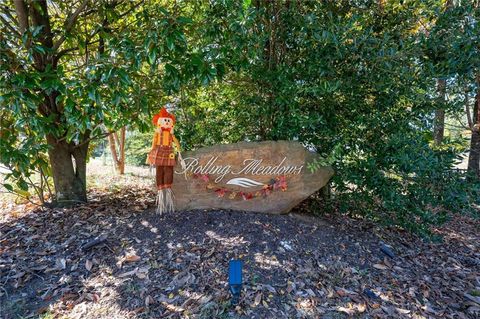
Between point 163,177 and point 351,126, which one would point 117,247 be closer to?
point 163,177

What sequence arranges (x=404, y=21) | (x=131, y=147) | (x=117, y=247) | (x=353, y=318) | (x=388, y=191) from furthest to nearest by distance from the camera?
(x=131, y=147), (x=404, y=21), (x=388, y=191), (x=117, y=247), (x=353, y=318)

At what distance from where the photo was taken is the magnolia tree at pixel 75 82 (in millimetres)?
2643

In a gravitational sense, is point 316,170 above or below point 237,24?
below

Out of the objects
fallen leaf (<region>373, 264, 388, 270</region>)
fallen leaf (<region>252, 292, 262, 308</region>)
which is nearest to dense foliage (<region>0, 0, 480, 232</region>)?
fallen leaf (<region>373, 264, 388, 270</region>)

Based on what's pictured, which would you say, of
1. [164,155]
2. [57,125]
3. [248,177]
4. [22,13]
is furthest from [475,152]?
[22,13]

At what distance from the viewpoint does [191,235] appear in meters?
2.98

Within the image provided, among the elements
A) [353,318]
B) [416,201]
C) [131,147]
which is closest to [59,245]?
[353,318]

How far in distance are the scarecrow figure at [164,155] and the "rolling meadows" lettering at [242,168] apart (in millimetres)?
136

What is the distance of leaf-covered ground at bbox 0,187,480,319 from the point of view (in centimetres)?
227

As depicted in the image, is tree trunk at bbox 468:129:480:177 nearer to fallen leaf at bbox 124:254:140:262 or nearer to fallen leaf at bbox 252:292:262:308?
fallen leaf at bbox 252:292:262:308

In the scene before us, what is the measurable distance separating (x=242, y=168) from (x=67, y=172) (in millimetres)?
2215

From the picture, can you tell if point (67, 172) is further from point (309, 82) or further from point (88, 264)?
point (309, 82)

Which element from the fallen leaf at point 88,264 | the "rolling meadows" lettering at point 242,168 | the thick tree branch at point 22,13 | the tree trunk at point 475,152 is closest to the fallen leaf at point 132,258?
the fallen leaf at point 88,264

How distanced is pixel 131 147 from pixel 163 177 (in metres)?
7.88
